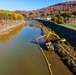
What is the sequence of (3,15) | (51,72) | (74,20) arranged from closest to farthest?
(51,72) < (74,20) < (3,15)

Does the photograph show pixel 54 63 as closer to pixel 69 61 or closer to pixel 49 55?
pixel 69 61

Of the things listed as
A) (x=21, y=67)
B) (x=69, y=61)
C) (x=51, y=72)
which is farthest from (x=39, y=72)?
(x=69, y=61)

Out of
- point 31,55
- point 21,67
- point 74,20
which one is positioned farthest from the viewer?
point 74,20

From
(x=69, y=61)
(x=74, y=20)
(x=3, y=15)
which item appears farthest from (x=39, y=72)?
(x=3, y=15)

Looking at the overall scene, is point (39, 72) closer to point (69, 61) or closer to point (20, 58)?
point (69, 61)

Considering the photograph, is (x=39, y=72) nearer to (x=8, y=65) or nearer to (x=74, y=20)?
(x=8, y=65)

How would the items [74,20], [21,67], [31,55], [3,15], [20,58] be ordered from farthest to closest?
[3,15], [74,20], [31,55], [20,58], [21,67]

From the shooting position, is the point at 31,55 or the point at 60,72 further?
the point at 31,55

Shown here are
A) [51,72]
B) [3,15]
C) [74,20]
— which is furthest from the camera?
[3,15]

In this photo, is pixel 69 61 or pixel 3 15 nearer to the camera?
pixel 69 61
